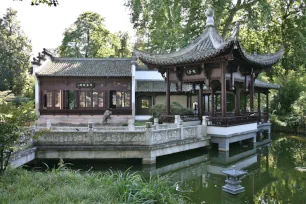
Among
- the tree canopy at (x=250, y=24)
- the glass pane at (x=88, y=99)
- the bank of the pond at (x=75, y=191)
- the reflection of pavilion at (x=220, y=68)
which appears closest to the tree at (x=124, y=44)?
the tree canopy at (x=250, y=24)

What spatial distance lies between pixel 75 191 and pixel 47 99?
58.6ft

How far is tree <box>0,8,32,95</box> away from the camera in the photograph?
97.7ft

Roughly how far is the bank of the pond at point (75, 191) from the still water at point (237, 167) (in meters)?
1.72

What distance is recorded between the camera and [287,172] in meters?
8.27

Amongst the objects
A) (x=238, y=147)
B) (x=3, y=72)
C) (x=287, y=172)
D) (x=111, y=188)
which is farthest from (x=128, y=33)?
(x=111, y=188)

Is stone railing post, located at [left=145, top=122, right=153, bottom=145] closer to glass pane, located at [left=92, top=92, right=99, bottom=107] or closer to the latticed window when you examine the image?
the latticed window

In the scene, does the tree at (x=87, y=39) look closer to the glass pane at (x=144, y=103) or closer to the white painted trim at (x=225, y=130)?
the glass pane at (x=144, y=103)

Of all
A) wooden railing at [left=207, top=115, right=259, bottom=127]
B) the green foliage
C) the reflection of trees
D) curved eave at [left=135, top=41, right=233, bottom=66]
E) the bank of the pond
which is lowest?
the reflection of trees

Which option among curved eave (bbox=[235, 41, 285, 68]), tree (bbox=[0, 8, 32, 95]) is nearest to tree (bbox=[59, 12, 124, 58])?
tree (bbox=[0, 8, 32, 95])

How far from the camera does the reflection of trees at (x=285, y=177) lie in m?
6.13

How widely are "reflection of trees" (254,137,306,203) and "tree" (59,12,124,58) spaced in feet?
75.9

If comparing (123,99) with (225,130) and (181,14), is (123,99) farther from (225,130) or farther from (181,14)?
(225,130)

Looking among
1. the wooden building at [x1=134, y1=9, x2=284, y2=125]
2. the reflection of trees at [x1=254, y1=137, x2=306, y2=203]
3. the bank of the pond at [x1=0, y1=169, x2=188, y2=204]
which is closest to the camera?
the bank of the pond at [x1=0, y1=169, x2=188, y2=204]

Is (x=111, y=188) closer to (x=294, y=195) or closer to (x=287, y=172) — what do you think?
(x=294, y=195)
